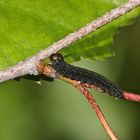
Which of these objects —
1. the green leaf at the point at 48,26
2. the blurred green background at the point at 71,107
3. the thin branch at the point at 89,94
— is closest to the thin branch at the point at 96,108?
the thin branch at the point at 89,94

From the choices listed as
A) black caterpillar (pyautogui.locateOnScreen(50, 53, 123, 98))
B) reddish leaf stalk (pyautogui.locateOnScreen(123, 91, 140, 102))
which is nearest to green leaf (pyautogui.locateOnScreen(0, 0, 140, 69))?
black caterpillar (pyautogui.locateOnScreen(50, 53, 123, 98))

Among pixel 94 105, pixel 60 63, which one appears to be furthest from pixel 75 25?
pixel 94 105

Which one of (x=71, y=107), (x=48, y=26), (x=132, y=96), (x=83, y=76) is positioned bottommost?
(x=132, y=96)

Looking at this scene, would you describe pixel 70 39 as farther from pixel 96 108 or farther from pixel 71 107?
pixel 71 107

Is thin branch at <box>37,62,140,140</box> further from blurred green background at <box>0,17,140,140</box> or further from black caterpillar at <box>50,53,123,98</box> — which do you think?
blurred green background at <box>0,17,140,140</box>

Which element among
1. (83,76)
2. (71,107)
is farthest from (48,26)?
(71,107)
